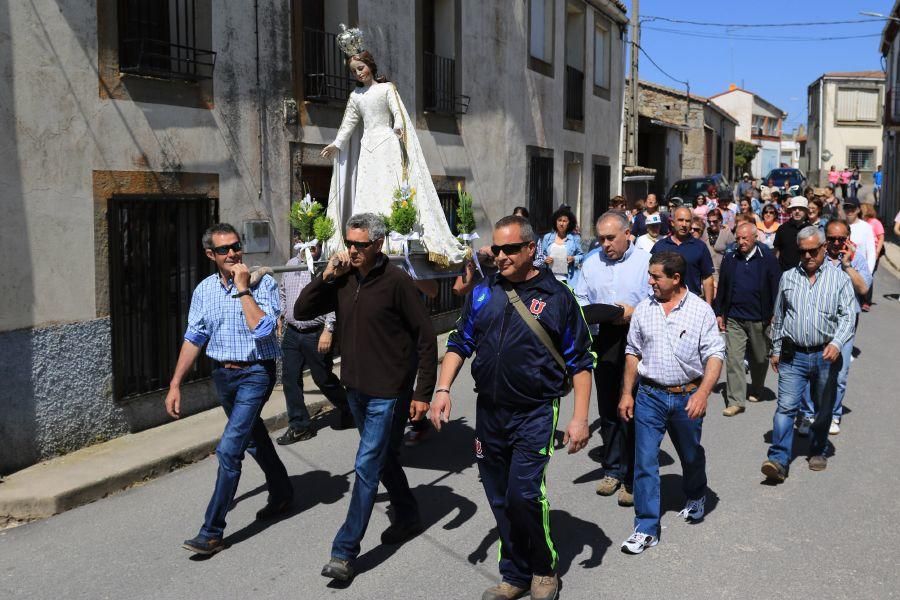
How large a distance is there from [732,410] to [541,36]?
1075cm

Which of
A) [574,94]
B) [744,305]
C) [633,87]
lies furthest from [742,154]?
→ [744,305]

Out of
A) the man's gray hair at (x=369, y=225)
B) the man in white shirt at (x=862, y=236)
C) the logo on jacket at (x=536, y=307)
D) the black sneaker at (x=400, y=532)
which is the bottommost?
the black sneaker at (x=400, y=532)

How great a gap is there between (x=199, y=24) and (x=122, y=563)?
5.60 metres

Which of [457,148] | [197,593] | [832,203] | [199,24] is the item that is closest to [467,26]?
[457,148]

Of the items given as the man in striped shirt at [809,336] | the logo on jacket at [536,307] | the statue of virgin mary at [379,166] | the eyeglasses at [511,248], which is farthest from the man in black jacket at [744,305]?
the eyeglasses at [511,248]

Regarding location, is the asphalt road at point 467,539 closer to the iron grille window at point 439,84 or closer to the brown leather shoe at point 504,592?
the brown leather shoe at point 504,592

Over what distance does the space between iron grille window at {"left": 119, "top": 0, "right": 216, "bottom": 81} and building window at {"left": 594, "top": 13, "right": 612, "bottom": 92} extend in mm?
13644

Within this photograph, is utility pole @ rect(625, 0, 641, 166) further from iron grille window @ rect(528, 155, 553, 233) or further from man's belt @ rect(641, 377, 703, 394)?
man's belt @ rect(641, 377, 703, 394)

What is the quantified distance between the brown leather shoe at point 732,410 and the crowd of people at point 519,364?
1004 millimetres

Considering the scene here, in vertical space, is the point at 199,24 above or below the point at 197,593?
A: above

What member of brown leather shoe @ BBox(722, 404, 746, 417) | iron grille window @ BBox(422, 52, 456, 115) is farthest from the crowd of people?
iron grille window @ BBox(422, 52, 456, 115)

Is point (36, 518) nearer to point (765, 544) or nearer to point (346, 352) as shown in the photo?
point (346, 352)

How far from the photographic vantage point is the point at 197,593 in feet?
15.6

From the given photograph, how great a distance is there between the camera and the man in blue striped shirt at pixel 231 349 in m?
5.20
